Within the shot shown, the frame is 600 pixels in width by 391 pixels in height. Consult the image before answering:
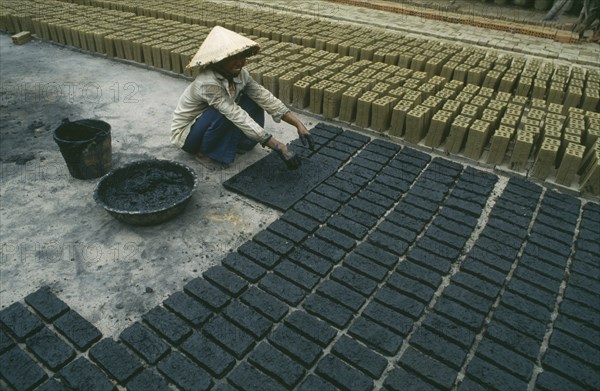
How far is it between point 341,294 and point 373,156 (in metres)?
2.25

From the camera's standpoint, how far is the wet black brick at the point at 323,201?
14.1 ft

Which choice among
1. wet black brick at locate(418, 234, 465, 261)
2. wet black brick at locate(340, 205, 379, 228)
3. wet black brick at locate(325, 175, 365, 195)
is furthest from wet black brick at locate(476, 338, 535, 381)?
wet black brick at locate(325, 175, 365, 195)

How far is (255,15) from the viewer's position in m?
9.43

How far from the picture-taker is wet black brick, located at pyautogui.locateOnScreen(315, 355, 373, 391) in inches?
107

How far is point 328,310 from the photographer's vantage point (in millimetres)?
3219

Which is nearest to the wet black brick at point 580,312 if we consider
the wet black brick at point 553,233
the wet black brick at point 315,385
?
the wet black brick at point 553,233

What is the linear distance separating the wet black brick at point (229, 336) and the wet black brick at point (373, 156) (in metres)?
2.78

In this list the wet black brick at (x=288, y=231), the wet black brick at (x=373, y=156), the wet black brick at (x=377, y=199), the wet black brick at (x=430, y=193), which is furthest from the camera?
the wet black brick at (x=373, y=156)

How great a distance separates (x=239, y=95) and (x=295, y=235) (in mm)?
1868

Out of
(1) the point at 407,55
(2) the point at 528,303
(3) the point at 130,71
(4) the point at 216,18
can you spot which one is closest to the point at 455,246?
(2) the point at 528,303

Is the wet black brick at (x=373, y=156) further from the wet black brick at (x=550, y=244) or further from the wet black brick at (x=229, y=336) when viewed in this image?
the wet black brick at (x=229, y=336)

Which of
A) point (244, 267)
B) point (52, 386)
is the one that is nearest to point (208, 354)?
point (244, 267)

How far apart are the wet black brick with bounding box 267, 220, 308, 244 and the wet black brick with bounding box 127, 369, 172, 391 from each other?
5.28 feet

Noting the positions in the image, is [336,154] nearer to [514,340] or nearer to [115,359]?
[514,340]
